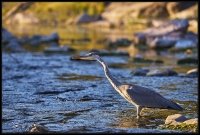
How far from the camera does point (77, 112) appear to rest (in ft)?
46.1

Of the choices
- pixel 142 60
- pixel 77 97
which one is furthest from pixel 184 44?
pixel 77 97

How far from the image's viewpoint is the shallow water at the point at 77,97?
41.1ft

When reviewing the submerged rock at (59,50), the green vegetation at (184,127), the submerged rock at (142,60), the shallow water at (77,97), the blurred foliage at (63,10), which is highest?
the blurred foliage at (63,10)

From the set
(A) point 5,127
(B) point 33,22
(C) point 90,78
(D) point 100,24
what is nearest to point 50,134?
(A) point 5,127

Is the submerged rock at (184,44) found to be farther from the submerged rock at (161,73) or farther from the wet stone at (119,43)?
the submerged rock at (161,73)

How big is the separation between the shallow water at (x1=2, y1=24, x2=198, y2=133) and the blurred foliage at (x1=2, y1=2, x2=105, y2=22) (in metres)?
42.3

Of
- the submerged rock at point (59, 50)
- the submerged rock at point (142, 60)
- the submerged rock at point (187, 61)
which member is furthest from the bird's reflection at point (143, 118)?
the submerged rock at point (59, 50)

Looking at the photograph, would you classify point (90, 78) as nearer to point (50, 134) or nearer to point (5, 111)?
point (5, 111)

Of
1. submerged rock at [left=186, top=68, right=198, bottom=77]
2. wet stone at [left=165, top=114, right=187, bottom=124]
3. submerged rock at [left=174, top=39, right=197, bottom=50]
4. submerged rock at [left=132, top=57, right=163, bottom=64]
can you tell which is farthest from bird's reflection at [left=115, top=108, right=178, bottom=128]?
submerged rock at [left=174, top=39, right=197, bottom=50]

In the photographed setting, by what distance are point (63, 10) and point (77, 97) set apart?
5668cm

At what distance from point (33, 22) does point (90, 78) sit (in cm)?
4538

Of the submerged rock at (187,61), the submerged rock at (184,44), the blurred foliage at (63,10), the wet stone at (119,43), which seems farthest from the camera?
the blurred foliage at (63,10)

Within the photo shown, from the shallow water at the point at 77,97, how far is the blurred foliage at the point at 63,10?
4234 centimetres

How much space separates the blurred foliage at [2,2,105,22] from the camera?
6869cm
